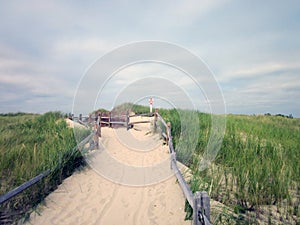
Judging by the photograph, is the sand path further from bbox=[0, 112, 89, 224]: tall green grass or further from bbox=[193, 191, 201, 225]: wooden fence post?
bbox=[193, 191, 201, 225]: wooden fence post

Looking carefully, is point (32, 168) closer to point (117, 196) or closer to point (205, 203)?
point (117, 196)

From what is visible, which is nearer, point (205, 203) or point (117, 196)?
point (205, 203)

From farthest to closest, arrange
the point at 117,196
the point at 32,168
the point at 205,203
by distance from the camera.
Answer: the point at 117,196 < the point at 32,168 < the point at 205,203

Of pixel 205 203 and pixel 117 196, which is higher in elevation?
pixel 205 203

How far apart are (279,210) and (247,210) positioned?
0.54 m

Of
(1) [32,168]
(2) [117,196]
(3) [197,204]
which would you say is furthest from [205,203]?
(1) [32,168]

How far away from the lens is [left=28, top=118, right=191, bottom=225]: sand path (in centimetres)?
416

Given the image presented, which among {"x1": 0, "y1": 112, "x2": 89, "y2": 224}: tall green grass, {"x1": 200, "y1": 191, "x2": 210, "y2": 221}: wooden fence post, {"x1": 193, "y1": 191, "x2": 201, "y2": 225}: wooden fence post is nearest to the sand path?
{"x1": 0, "y1": 112, "x2": 89, "y2": 224}: tall green grass

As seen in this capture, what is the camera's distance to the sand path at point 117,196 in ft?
13.6

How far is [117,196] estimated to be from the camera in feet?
16.9

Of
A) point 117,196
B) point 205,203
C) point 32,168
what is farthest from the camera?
point 117,196

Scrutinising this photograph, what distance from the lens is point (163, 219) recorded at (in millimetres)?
4133

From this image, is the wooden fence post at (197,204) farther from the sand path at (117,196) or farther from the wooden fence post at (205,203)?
the sand path at (117,196)

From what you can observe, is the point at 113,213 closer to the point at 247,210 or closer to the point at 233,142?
the point at 247,210
